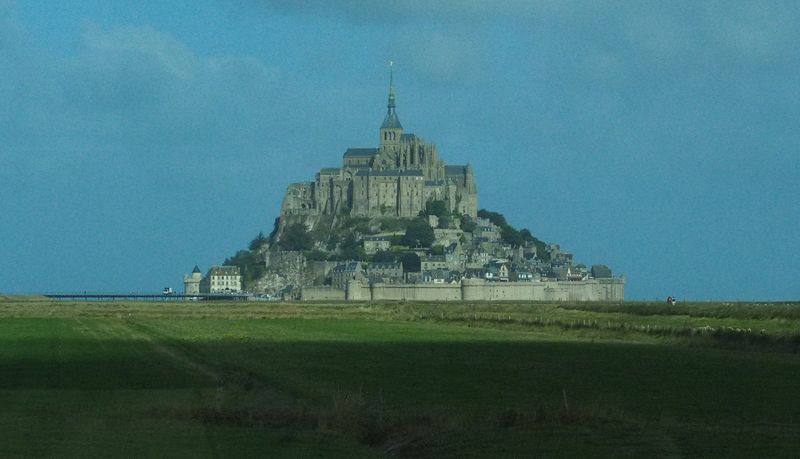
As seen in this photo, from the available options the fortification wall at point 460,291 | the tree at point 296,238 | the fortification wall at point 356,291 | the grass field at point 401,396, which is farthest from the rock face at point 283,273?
the grass field at point 401,396

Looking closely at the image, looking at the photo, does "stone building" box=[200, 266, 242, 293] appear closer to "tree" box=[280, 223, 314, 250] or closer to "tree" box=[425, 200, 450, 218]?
"tree" box=[280, 223, 314, 250]

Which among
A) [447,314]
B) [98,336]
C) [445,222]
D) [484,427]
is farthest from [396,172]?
Answer: [484,427]

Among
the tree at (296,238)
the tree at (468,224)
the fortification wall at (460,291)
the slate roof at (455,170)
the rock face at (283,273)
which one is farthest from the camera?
the slate roof at (455,170)

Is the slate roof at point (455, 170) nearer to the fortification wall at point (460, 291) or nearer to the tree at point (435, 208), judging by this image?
the tree at point (435, 208)

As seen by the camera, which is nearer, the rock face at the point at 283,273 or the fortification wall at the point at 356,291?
the fortification wall at the point at 356,291

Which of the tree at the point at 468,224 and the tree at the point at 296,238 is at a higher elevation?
the tree at the point at 468,224

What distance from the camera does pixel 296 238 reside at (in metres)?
176

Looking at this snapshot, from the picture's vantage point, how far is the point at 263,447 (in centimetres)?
1753

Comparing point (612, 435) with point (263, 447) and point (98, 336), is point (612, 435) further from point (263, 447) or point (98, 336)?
point (98, 336)

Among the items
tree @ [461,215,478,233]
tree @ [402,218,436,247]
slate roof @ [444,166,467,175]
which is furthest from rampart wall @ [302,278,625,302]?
slate roof @ [444,166,467,175]

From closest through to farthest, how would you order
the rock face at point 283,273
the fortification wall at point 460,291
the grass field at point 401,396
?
the grass field at point 401,396, the fortification wall at point 460,291, the rock face at point 283,273

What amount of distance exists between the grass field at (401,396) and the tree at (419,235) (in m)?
121

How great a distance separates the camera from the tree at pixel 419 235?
6663 inches

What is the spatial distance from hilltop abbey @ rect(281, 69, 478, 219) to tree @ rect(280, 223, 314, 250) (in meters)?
3.07
